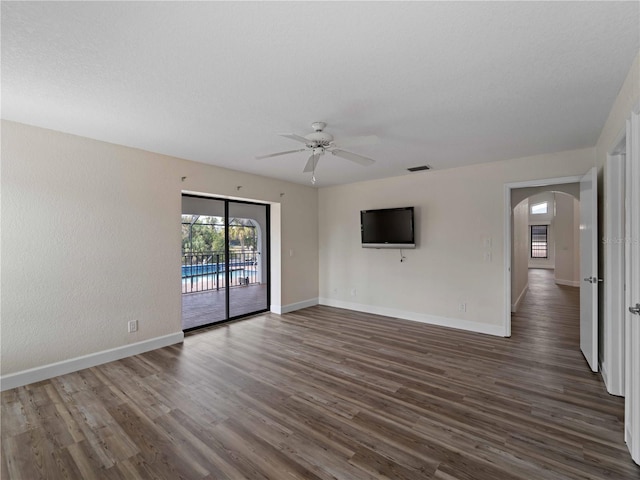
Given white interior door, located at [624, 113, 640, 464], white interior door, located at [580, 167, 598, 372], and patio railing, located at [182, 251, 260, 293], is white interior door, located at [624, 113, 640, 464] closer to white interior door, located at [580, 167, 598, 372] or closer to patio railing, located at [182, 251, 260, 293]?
white interior door, located at [580, 167, 598, 372]

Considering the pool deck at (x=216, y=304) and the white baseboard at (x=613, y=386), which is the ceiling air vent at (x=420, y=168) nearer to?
the white baseboard at (x=613, y=386)

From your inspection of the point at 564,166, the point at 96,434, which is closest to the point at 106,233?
the point at 96,434

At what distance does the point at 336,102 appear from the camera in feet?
8.07

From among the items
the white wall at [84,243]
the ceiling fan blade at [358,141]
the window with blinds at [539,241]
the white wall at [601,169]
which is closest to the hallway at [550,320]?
the white wall at [601,169]

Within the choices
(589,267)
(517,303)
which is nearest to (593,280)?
(589,267)

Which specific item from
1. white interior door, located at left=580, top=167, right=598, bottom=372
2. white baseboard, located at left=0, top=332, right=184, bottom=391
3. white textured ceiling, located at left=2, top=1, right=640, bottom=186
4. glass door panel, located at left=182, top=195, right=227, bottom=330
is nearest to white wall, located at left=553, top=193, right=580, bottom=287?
white interior door, located at left=580, top=167, right=598, bottom=372

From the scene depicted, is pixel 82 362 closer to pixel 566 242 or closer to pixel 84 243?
pixel 84 243

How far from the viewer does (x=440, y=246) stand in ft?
16.1

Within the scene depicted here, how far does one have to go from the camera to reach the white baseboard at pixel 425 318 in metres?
4.42

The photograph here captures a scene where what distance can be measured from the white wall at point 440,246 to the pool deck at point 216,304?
5.33 feet

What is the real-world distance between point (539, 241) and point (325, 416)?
14.6 metres

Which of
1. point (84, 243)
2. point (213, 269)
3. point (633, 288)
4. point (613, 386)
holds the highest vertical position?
point (84, 243)

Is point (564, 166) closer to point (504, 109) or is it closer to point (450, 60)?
point (504, 109)

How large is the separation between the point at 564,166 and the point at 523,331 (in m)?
2.45
